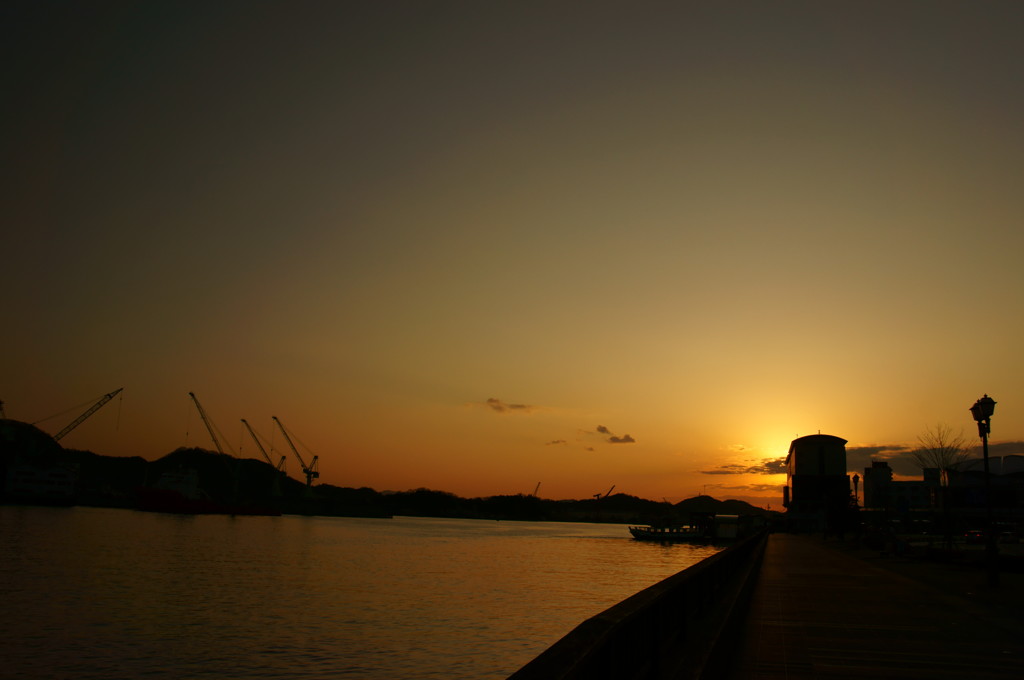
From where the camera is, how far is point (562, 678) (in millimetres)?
5020

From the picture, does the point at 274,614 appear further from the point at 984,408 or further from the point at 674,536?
the point at 674,536

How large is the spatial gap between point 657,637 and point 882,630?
10.4m

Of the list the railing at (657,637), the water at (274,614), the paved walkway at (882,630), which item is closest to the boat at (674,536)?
the water at (274,614)

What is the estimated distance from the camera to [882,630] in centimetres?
1705

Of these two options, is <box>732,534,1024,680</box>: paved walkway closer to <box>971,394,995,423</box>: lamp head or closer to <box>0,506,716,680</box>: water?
<box>971,394,995,423</box>: lamp head

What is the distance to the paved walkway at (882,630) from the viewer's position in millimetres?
12694

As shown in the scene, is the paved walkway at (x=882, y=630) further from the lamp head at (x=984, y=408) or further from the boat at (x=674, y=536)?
the boat at (x=674, y=536)

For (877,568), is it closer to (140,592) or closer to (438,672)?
(438,672)

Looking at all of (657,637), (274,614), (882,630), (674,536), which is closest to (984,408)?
(882,630)

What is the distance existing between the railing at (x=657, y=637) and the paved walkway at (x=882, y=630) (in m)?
0.66

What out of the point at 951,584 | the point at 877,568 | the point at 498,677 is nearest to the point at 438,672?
the point at 498,677

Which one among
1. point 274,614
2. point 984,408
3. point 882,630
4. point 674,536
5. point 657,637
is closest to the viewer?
point 657,637

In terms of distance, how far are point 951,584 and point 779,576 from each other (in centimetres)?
634

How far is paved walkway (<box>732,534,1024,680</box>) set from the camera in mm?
12694
